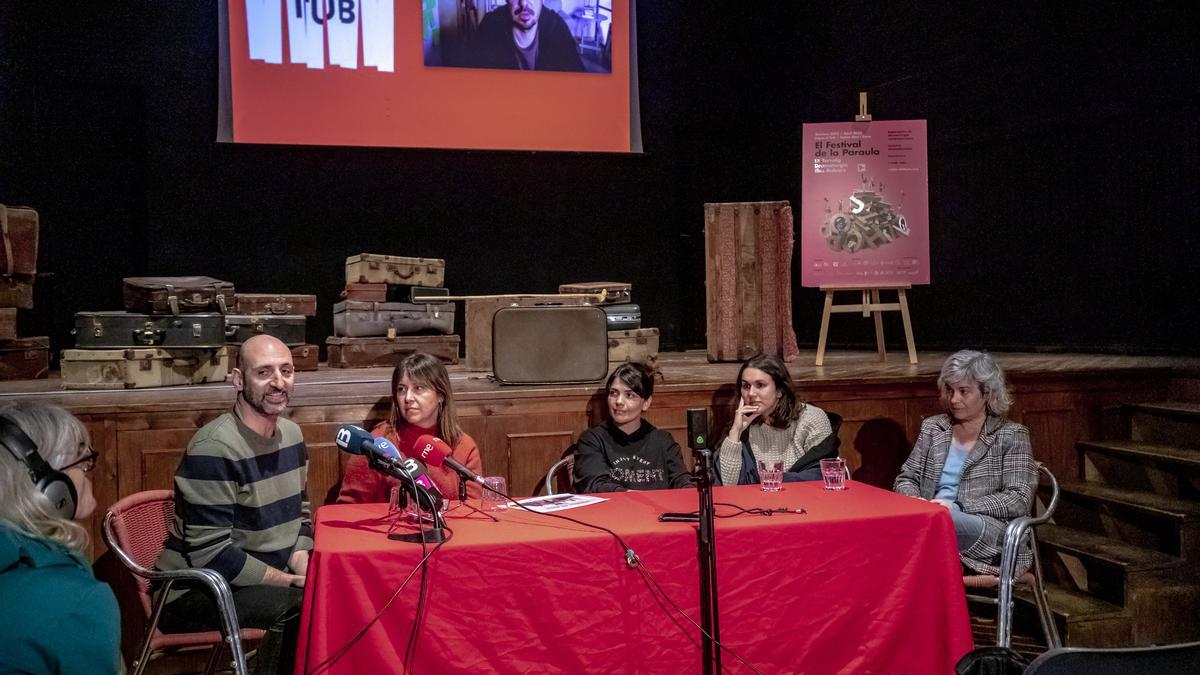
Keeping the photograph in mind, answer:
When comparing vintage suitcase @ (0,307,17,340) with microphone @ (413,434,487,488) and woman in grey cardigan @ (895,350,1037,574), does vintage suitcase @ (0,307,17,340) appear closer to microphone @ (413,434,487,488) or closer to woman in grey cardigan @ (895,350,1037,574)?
microphone @ (413,434,487,488)

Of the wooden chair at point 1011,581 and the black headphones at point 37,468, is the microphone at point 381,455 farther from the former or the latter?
the wooden chair at point 1011,581

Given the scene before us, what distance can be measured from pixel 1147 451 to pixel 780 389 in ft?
6.41

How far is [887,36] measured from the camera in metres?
7.27

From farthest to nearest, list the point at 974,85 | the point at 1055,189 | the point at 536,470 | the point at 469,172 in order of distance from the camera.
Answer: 1. the point at 469,172
2. the point at 974,85
3. the point at 1055,189
4. the point at 536,470

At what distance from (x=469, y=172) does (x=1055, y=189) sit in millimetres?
4286

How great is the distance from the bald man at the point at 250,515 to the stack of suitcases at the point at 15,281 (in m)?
2.97

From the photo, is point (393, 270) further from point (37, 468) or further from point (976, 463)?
point (37, 468)

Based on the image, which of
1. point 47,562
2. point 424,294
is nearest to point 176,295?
point 424,294

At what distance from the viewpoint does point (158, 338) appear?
4.65 metres

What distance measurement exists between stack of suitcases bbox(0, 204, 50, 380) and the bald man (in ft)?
9.74

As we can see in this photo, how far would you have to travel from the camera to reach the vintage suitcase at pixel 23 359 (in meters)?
5.36

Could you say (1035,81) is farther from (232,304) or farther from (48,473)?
(48,473)

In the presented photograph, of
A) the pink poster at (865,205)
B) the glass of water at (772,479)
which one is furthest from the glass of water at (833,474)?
the pink poster at (865,205)

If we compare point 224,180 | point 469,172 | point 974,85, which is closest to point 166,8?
point 224,180
